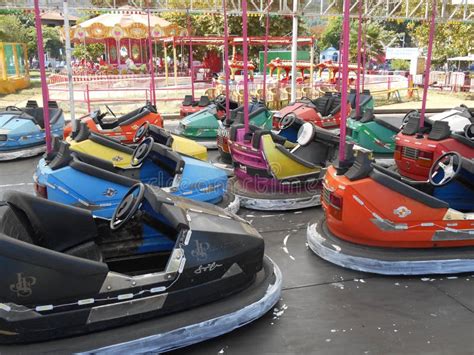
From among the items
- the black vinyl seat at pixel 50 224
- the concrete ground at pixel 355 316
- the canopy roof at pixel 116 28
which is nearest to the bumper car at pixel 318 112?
the concrete ground at pixel 355 316

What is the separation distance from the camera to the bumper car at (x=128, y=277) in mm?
2350

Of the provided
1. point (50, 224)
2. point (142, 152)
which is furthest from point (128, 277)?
point (142, 152)

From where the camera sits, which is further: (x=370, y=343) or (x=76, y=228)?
(x=76, y=228)

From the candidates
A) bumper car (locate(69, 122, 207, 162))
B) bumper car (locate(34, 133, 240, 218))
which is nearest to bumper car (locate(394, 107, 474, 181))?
bumper car (locate(34, 133, 240, 218))

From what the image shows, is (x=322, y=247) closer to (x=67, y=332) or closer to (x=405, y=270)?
(x=405, y=270)

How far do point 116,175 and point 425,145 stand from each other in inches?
142

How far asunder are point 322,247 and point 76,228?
6.16 ft

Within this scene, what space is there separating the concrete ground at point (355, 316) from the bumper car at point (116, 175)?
4.28 feet

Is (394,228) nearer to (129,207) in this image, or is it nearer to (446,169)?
(446,169)

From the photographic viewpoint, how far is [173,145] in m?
5.77

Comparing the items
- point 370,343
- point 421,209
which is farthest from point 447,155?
point 370,343

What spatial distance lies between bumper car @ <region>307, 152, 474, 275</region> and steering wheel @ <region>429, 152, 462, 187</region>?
37cm

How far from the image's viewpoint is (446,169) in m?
3.99

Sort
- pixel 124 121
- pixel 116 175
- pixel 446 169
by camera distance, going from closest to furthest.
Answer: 1. pixel 446 169
2. pixel 116 175
3. pixel 124 121
